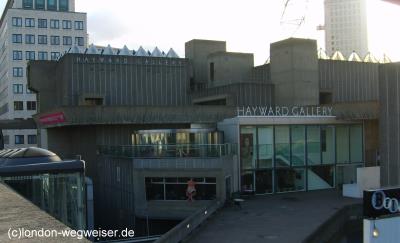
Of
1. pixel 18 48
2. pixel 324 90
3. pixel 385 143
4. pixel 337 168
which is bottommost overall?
pixel 337 168

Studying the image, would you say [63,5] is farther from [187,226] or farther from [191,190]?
[187,226]

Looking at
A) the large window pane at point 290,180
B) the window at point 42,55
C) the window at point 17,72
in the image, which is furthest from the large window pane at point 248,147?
the window at point 42,55

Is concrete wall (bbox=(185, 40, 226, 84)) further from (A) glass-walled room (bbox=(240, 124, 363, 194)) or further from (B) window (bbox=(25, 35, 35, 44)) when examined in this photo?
(B) window (bbox=(25, 35, 35, 44))

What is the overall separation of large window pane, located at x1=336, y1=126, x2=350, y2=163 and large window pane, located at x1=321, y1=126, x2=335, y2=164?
484 millimetres

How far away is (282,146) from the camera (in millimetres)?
36875

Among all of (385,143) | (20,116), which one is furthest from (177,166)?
(20,116)

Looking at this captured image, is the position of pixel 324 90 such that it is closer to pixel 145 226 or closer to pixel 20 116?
pixel 145 226

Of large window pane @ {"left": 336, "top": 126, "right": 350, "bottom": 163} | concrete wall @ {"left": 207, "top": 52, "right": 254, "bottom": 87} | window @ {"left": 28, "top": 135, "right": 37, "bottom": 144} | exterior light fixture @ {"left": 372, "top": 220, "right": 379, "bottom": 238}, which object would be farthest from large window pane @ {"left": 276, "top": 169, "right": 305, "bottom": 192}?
window @ {"left": 28, "top": 135, "right": 37, "bottom": 144}

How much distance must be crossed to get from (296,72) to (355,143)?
11.9m

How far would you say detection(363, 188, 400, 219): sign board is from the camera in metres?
14.0

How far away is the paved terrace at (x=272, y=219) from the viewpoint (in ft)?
71.9

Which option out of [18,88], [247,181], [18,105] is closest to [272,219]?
[247,181]

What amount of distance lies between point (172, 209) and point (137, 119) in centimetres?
1033

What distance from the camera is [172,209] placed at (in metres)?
31.7
